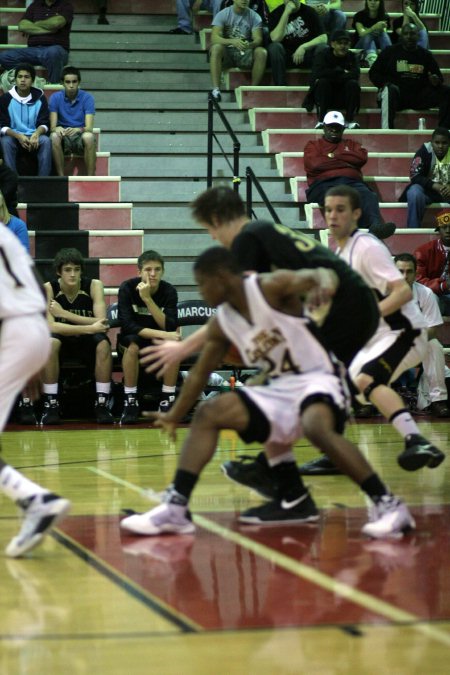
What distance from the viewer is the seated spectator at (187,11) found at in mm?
15305

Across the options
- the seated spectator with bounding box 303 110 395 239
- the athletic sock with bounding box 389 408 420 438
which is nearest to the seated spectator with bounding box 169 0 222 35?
the seated spectator with bounding box 303 110 395 239

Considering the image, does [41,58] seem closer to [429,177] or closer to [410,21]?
[429,177]

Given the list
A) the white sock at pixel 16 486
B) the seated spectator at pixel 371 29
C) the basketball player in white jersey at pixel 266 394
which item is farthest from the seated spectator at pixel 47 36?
the white sock at pixel 16 486

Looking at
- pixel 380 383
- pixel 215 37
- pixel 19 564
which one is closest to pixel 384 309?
pixel 380 383

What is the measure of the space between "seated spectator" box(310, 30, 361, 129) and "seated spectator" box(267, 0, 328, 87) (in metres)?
0.36

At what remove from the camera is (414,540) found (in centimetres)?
492

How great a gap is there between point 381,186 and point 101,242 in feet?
10.8

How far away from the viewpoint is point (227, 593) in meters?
4.01

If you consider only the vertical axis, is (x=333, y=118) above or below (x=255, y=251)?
above

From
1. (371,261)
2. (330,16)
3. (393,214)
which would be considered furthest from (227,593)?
(330,16)

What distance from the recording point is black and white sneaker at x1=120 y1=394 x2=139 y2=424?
33.1 ft

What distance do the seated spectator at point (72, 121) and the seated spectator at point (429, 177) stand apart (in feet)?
11.0

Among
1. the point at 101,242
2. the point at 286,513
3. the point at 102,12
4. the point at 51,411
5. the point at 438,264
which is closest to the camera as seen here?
the point at 286,513

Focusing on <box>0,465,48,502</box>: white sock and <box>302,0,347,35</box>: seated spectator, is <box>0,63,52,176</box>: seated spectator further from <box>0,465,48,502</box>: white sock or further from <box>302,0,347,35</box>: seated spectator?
<box>0,465,48,502</box>: white sock
